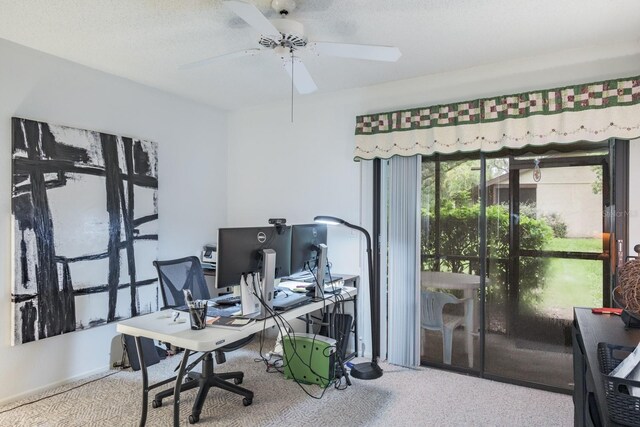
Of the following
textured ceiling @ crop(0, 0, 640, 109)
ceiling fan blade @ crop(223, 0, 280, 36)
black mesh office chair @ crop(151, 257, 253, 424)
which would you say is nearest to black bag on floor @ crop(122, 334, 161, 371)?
black mesh office chair @ crop(151, 257, 253, 424)

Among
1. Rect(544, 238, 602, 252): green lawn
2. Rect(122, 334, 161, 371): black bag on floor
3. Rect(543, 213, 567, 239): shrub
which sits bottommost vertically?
Rect(122, 334, 161, 371): black bag on floor

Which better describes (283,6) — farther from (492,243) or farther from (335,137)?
(492,243)

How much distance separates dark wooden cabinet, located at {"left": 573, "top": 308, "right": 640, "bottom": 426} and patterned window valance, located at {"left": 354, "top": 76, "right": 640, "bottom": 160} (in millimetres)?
1301

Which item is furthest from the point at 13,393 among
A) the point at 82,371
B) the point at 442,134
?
the point at 442,134

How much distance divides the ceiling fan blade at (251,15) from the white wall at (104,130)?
1955 millimetres

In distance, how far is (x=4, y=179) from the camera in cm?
271

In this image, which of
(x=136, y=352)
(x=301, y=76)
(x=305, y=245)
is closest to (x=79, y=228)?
(x=136, y=352)

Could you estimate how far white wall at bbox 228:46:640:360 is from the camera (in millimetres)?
2850

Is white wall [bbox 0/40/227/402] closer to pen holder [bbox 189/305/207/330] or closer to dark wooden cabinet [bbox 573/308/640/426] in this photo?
pen holder [bbox 189/305/207/330]

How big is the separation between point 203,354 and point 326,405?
0.89m

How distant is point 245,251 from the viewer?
2.32 meters

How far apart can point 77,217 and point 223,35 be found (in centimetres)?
176

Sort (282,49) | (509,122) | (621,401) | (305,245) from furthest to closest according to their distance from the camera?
1. (509,122)
2. (305,245)
3. (282,49)
4. (621,401)

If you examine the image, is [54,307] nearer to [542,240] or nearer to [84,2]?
[84,2]
